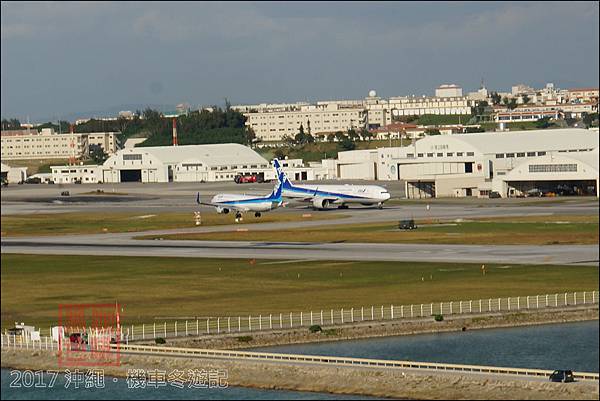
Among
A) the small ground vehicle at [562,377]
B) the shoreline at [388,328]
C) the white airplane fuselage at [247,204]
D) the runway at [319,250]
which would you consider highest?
the white airplane fuselage at [247,204]

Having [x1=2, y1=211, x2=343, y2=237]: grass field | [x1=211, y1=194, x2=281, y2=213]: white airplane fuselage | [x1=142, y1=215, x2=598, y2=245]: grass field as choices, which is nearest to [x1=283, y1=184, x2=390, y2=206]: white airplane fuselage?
[x1=2, y1=211, x2=343, y2=237]: grass field

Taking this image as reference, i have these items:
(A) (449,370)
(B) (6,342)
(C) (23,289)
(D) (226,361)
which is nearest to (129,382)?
(D) (226,361)

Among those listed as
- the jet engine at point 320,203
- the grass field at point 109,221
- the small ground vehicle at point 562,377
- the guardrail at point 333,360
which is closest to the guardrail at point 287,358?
the guardrail at point 333,360

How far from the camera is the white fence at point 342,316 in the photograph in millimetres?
80062

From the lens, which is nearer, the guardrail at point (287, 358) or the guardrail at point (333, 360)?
the guardrail at point (333, 360)

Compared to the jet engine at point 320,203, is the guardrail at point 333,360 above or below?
below

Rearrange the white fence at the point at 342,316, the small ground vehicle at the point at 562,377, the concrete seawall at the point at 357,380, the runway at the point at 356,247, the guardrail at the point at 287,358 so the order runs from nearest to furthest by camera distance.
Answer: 1. the small ground vehicle at the point at 562,377
2. the concrete seawall at the point at 357,380
3. the guardrail at the point at 287,358
4. the white fence at the point at 342,316
5. the runway at the point at 356,247

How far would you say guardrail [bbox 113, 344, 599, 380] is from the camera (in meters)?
63.1

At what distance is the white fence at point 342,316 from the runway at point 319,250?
1927 centimetres

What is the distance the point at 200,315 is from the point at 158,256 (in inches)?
1468

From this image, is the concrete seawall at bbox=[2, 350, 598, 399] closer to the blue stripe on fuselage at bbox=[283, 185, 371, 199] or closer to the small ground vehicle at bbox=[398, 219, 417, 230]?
the small ground vehicle at bbox=[398, 219, 417, 230]

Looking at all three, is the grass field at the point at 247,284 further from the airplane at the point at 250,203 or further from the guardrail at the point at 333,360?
the airplane at the point at 250,203

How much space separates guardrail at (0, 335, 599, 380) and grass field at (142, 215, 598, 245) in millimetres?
59386

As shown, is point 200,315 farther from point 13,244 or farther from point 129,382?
point 13,244
